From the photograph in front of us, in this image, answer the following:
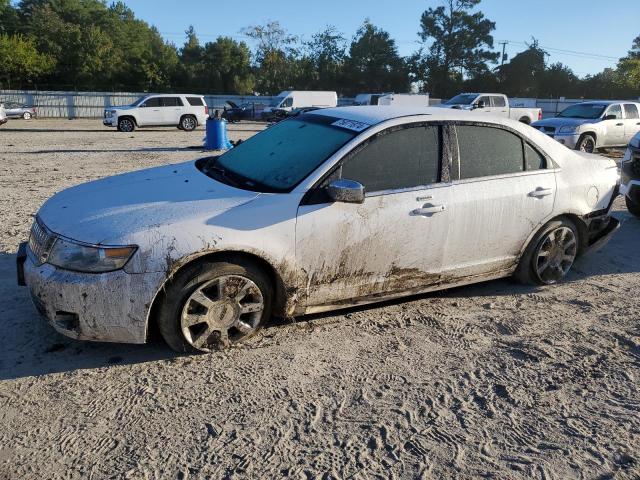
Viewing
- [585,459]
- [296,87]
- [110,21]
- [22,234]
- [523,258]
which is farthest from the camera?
[296,87]

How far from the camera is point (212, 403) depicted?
10.3 ft

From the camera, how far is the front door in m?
3.78

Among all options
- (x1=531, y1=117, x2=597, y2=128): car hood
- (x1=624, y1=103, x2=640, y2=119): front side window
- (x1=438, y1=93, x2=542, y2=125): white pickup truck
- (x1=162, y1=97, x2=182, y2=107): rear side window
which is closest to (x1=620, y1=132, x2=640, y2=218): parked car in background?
(x1=531, y1=117, x2=597, y2=128): car hood

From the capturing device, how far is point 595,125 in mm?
15891

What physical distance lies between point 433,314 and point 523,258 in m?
1.08

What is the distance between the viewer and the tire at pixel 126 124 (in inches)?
981

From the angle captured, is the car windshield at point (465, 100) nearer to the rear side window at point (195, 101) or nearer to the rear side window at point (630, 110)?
the rear side window at point (630, 110)

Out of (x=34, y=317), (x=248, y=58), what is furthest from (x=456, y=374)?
(x=248, y=58)

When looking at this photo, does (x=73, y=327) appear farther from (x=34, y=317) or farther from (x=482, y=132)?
(x=482, y=132)

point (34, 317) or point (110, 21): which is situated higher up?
point (110, 21)

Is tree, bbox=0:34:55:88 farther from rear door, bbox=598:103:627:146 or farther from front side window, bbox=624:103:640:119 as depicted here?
front side window, bbox=624:103:640:119

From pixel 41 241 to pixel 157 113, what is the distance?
2328 centimetres

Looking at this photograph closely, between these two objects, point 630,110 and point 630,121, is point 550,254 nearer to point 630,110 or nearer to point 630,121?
point 630,121

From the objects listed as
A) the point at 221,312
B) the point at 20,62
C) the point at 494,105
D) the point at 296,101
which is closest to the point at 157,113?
the point at 296,101
